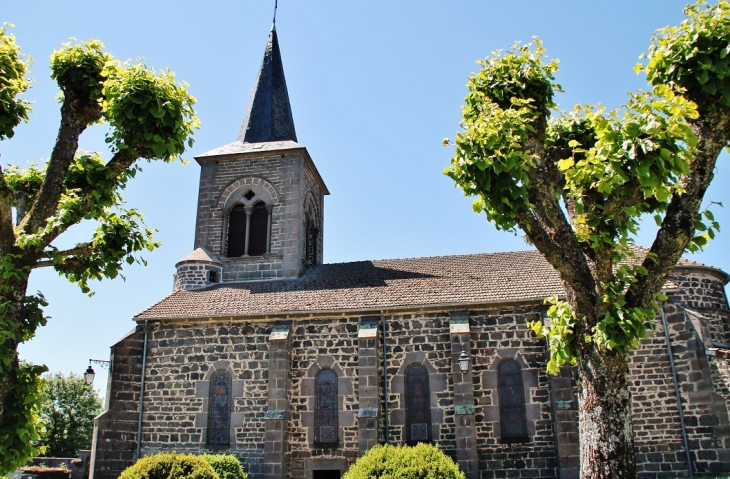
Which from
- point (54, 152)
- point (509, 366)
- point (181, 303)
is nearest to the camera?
point (54, 152)

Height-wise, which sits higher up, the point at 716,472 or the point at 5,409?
the point at 5,409

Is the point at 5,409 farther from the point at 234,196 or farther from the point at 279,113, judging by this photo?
the point at 279,113

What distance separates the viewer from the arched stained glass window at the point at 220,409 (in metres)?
18.3

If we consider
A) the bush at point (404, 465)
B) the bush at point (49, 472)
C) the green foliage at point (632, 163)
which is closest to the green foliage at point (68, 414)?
the bush at point (49, 472)

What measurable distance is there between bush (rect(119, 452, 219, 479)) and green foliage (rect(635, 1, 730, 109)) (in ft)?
37.5

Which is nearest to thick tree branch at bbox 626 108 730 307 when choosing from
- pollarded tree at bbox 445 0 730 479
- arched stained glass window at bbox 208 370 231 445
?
pollarded tree at bbox 445 0 730 479

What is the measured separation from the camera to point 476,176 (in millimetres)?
8352

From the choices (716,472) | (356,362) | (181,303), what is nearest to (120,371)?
(181,303)

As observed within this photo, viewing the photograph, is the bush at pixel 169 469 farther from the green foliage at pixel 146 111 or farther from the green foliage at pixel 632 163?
the green foliage at pixel 632 163

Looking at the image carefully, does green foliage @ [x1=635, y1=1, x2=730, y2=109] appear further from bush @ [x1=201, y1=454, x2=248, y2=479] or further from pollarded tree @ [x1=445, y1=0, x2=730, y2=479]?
bush @ [x1=201, y1=454, x2=248, y2=479]

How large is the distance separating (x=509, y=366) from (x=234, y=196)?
13.2 meters

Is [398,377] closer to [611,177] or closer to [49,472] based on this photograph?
[611,177]

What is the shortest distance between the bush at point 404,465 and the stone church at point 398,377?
13.9 feet

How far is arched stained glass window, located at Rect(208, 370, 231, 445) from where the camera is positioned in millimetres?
18328
